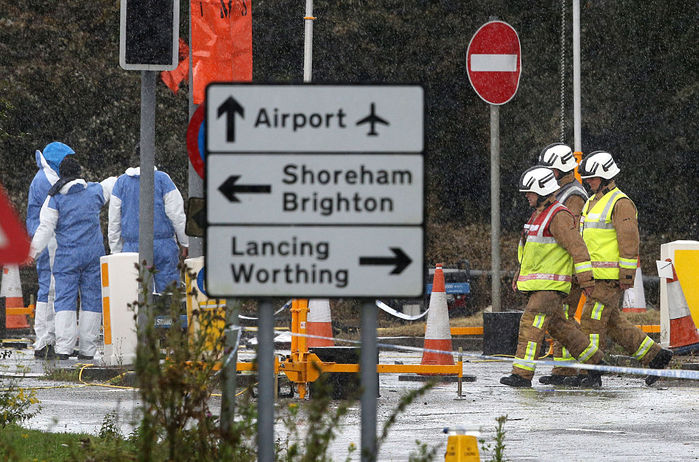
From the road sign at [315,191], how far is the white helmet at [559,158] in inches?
385

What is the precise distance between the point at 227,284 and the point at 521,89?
25689mm

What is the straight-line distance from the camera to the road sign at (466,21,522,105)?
56.2 feet

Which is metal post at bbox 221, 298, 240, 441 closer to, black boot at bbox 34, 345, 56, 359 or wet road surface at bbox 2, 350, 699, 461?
wet road surface at bbox 2, 350, 699, 461

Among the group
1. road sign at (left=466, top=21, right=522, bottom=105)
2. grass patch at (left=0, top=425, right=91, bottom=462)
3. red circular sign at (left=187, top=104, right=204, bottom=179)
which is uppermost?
road sign at (left=466, top=21, right=522, bottom=105)

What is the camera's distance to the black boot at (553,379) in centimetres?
1381

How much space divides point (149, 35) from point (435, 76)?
810 inches

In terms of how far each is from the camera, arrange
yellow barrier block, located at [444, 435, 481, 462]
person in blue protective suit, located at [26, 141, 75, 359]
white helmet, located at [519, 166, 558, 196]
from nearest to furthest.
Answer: yellow barrier block, located at [444, 435, 481, 462]
white helmet, located at [519, 166, 558, 196]
person in blue protective suit, located at [26, 141, 75, 359]

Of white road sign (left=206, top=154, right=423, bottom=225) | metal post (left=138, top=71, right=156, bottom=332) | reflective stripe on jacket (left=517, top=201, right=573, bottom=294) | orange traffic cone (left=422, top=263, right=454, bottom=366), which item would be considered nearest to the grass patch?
metal post (left=138, top=71, right=156, bottom=332)

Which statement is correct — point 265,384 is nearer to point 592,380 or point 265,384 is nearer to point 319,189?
point 319,189

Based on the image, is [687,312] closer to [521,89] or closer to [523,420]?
[523,420]

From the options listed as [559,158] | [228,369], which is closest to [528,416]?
[559,158]

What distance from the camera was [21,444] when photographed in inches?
321

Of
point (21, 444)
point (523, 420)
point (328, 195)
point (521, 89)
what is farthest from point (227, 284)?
point (521, 89)

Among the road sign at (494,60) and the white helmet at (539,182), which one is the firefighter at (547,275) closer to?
the white helmet at (539,182)
